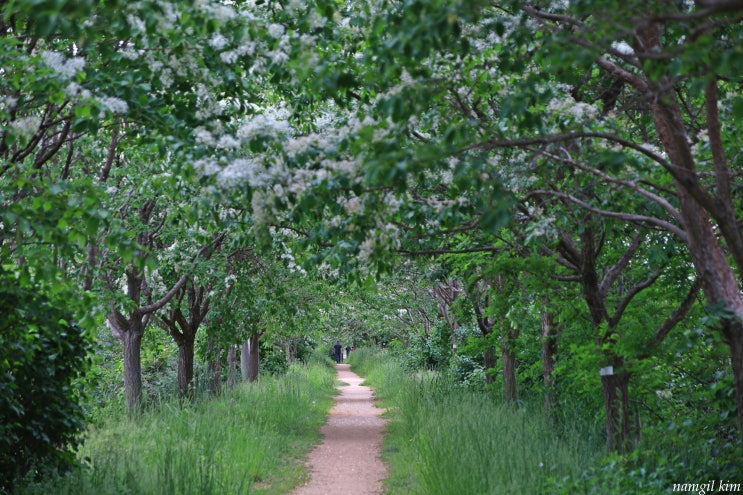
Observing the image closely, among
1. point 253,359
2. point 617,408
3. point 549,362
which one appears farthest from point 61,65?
point 253,359

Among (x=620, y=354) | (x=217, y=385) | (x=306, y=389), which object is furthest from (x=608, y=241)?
(x=306, y=389)

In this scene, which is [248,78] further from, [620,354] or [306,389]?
[306,389]

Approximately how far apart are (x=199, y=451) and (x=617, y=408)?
4.94 m

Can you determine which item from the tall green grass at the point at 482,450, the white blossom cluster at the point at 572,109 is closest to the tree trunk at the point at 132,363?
the tall green grass at the point at 482,450

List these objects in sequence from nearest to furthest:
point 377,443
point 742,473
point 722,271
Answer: point 722,271, point 742,473, point 377,443

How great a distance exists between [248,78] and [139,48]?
1.21 meters

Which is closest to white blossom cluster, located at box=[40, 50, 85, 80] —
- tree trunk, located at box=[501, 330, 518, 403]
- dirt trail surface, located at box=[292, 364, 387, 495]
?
dirt trail surface, located at box=[292, 364, 387, 495]

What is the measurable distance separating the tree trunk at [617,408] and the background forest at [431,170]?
0.05 m

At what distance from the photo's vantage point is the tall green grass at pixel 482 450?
23.2ft

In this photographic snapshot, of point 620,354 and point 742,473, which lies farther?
point 620,354

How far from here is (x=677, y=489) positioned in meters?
5.87

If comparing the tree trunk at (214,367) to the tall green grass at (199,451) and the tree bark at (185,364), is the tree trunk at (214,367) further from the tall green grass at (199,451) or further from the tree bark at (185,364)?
the tall green grass at (199,451)

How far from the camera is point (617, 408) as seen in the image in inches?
288

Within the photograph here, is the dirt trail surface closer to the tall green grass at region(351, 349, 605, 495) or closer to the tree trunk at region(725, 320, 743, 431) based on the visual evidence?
the tall green grass at region(351, 349, 605, 495)
